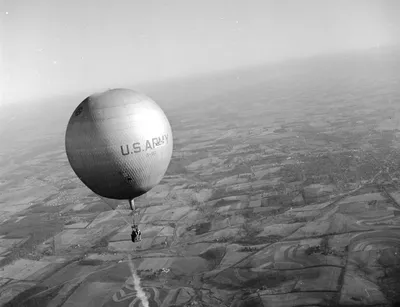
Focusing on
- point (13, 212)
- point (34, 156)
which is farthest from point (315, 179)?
point (34, 156)

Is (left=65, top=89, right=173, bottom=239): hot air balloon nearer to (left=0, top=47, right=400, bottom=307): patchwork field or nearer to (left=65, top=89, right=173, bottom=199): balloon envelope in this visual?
(left=65, top=89, right=173, bottom=199): balloon envelope

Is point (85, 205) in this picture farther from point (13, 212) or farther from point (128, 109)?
point (128, 109)

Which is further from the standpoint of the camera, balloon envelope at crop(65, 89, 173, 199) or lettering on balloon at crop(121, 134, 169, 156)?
lettering on balloon at crop(121, 134, 169, 156)

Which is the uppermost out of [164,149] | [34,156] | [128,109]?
[128,109]

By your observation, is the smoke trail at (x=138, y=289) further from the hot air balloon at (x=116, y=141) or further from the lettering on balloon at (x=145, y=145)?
the lettering on balloon at (x=145, y=145)

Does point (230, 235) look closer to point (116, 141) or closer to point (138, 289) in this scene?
point (138, 289)

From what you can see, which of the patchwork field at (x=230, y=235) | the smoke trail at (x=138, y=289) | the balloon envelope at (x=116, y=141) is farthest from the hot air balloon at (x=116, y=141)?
the smoke trail at (x=138, y=289)

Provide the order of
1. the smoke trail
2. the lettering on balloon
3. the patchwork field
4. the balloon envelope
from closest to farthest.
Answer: the balloon envelope
the lettering on balloon
the smoke trail
the patchwork field

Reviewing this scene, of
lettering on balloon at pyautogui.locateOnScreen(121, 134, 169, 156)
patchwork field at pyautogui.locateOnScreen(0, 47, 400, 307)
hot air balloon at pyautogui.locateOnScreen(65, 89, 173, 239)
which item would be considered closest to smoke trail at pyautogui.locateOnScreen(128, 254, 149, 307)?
patchwork field at pyautogui.locateOnScreen(0, 47, 400, 307)

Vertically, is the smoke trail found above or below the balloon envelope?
below
